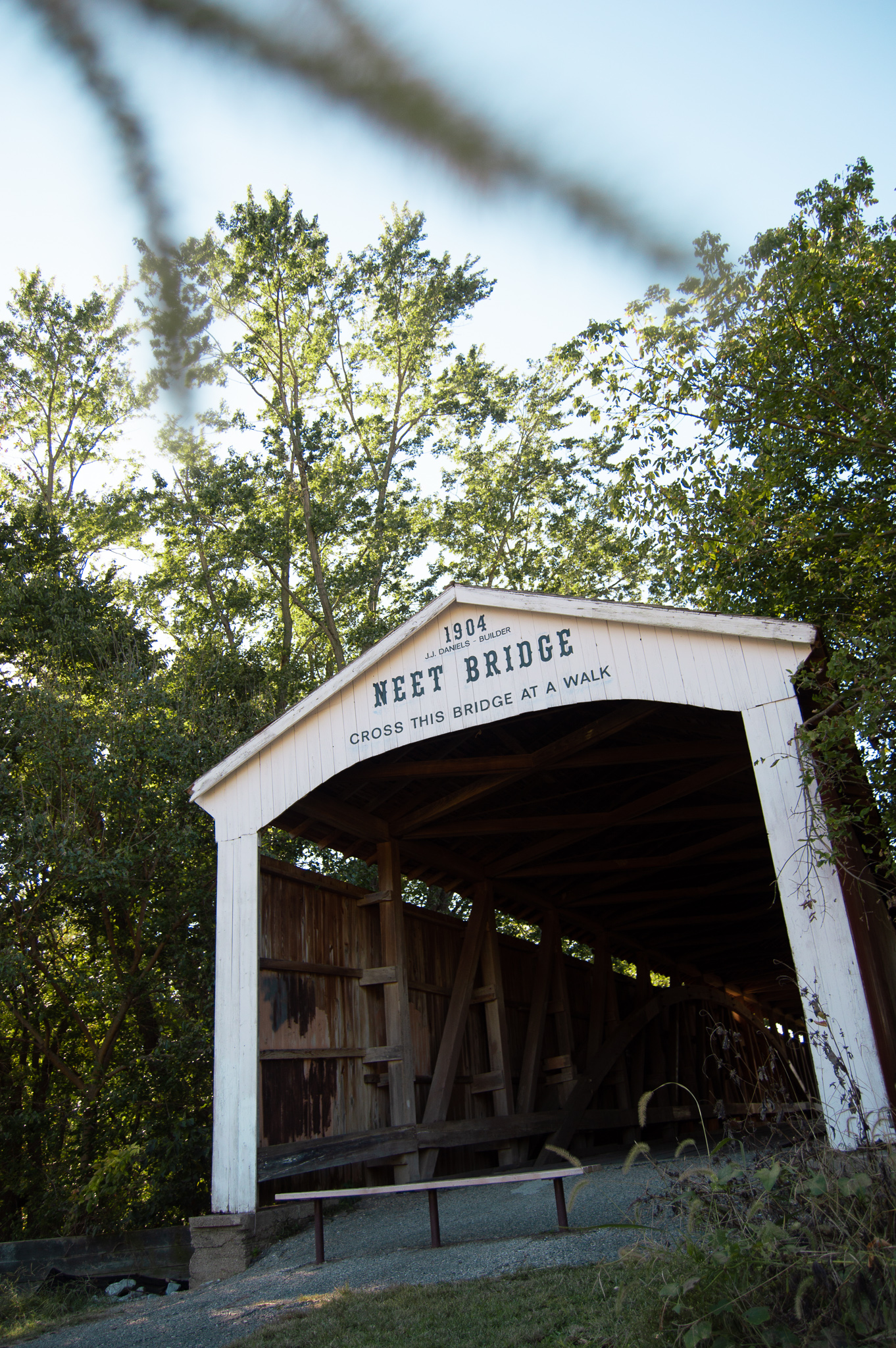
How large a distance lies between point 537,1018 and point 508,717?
5655 mm

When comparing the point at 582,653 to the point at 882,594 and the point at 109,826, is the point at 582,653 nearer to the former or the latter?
the point at 882,594

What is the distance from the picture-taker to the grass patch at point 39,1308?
5.66 m

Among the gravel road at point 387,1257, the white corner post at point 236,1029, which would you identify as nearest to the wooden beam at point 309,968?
the white corner post at point 236,1029

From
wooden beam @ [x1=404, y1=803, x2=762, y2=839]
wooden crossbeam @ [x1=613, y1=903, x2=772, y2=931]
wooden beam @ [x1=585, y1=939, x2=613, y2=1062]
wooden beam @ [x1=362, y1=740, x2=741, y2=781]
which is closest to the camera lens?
wooden beam @ [x1=362, y1=740, x2=741, y2=781]

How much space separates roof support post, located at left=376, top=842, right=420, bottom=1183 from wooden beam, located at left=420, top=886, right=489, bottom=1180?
19 cm

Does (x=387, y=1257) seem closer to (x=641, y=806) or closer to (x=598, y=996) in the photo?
(x=641, y=806)

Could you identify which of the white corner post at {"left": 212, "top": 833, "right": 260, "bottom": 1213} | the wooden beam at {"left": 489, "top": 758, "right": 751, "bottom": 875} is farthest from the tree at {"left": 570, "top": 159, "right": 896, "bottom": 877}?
the white corner post at {"left": 212, "top": 833, "right": 260, "bottom": 1213}

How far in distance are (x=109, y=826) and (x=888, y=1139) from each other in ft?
32.2

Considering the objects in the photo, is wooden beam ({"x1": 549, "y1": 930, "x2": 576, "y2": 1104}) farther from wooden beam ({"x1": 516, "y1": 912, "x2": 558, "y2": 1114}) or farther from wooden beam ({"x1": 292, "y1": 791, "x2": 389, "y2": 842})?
wooden beam ({"x1": 292, "y1": 791, "x2": 389, "y2": 842})

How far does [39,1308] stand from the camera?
6547mm

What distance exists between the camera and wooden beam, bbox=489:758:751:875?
8.41 m

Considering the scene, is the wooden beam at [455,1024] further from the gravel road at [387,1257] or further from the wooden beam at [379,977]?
the gravel road at [387,1257]

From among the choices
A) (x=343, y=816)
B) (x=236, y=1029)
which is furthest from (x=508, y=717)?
(x=236, y=1029)

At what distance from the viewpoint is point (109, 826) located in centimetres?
1207
